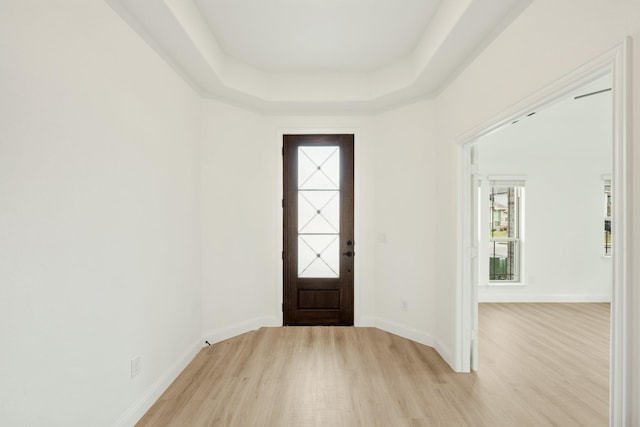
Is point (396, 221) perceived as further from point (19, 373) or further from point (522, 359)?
point (19, 373)

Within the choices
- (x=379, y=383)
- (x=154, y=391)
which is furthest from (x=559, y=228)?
(x=154, y=391)

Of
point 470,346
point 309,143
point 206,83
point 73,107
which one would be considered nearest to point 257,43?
point 206,83

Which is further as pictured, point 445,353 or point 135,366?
point 445,353

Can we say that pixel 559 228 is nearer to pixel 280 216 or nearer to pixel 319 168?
pixel 319 168

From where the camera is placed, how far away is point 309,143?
3609 mm

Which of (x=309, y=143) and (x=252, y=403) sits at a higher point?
(x=309, y=143)

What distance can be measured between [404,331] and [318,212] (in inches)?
68.9

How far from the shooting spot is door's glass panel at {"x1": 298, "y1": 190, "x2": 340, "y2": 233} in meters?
Answer: 3.63

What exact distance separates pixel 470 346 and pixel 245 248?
253 centimetres

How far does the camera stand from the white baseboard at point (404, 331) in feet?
10.0

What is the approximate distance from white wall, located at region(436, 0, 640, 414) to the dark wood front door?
114 cm

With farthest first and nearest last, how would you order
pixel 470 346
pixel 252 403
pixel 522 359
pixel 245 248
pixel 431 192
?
pixel 245 248 → pixel 431 192 → pixel 522 359 → pixel 470 346 → pixel 252 403

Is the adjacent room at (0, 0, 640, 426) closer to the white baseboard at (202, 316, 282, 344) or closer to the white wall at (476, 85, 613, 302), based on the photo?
the white baseboard at (202, 316, 282, 344)

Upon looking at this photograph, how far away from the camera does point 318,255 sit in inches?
143
